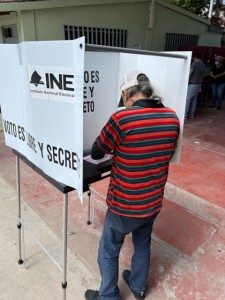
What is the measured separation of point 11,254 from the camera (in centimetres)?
249

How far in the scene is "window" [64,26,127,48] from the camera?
21.4ft

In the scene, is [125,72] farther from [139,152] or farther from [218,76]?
[218,76]

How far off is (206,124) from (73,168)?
A: 238 inches

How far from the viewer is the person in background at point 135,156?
1488 millimetres

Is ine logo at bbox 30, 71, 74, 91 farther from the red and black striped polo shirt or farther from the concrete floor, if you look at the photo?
the concrete floor

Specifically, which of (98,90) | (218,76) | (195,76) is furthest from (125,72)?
(218,76)

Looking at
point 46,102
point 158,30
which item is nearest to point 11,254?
point 46,102

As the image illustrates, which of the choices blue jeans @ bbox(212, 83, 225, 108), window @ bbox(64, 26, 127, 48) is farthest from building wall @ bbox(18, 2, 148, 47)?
blue jeans @ bbox(212, 83, 225, 108)

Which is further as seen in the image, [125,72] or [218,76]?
[218,76]

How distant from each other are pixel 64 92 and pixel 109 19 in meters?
6.58

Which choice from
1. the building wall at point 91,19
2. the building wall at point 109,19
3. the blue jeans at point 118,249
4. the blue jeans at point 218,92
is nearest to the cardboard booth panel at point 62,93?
the blue jeans at point 118,249

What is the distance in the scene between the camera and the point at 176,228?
2.91m

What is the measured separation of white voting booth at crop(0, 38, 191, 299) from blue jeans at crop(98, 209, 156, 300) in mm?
283

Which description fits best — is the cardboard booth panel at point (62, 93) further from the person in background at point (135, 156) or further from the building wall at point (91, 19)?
the building wall at point (91, 19)
